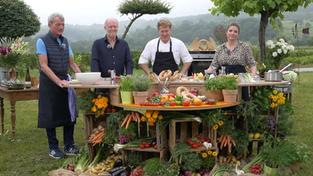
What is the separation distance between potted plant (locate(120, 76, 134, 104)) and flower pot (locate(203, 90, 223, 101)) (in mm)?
745

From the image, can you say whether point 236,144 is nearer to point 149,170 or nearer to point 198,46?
point 149,170

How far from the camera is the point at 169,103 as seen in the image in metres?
4.47

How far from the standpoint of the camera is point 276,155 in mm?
4652

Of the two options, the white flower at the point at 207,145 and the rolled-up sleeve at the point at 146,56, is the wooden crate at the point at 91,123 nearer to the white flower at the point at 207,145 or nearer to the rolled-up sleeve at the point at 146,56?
the rolled-up sleeve at the point at 146,56

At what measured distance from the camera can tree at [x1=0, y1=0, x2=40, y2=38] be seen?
83.4ft

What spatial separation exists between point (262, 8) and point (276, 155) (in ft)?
12.7

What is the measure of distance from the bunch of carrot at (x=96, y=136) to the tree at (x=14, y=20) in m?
21.4

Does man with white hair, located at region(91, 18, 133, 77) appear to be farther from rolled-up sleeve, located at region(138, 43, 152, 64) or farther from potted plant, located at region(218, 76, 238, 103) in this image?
potted plant, located at region(218, 76, 238, 103)

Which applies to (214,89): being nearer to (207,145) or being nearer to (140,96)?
(207,145)

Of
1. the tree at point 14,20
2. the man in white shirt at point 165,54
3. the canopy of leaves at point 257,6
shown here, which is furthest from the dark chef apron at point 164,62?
the tree at point 14,20

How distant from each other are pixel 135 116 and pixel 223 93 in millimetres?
870

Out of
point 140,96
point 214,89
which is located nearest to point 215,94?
point 214,89

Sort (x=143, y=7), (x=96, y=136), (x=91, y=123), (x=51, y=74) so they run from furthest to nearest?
1. (x=143, y=7)
2. (x=51, y=74)
3. (x=91, y=123)
4. (x=96, y=136)

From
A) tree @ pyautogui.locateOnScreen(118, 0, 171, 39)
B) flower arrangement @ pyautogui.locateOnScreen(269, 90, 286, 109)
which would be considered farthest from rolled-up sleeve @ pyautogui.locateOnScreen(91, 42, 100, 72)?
tree @ pyautogui.locateOnScreen(118, 0, 171, 39)
